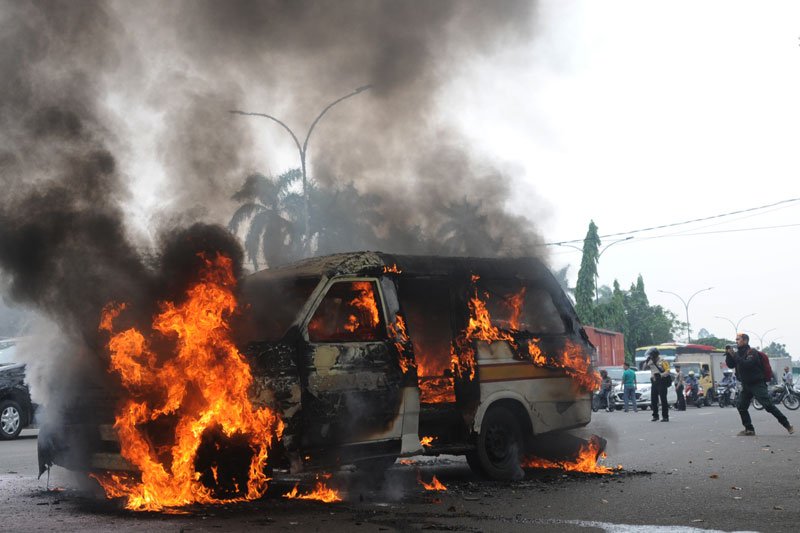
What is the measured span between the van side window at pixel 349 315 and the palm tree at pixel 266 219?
1011 mm

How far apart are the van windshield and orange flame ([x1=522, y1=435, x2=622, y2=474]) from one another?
141 inches

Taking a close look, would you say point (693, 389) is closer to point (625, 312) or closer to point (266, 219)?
point (266, 219)

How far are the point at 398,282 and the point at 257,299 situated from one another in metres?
1.50

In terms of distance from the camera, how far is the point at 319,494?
832cm

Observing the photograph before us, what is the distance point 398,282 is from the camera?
921cm

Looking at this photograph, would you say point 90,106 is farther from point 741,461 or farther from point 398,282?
point 741,461

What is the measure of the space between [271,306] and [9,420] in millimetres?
10475

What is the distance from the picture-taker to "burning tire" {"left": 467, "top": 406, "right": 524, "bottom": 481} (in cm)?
961

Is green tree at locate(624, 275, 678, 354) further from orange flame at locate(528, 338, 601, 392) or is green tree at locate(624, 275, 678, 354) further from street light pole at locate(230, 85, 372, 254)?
orange flame at locate(528, 338, 601, 392)

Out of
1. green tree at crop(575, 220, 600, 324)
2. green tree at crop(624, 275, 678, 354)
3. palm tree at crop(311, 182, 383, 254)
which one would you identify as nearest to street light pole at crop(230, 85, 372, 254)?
Result: palm tree at crop(311, 182, 383, 254)

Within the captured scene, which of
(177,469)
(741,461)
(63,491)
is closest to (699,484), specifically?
(741,461)

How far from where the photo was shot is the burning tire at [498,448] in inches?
378

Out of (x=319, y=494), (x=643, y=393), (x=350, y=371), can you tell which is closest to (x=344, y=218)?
(x=350, y=371)

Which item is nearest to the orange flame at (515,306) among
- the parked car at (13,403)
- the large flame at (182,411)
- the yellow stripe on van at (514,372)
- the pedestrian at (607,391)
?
the yellow stripe on van at (514,372)
